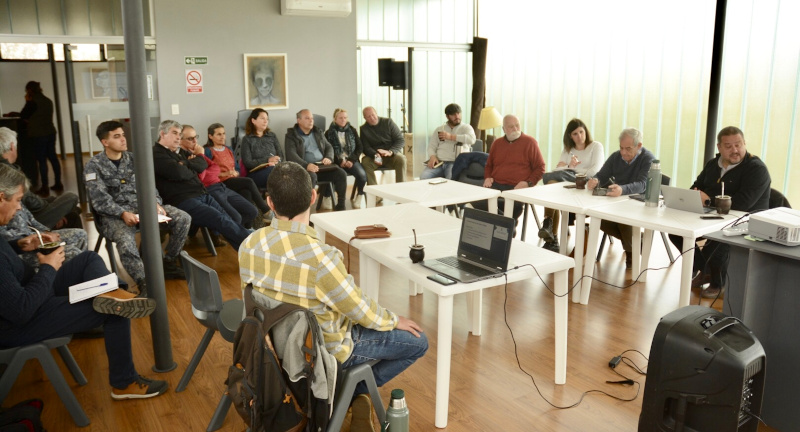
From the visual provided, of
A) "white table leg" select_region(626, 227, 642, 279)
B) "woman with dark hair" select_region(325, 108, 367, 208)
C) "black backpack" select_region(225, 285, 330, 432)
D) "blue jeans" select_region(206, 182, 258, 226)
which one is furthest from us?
"woman with dark hair" select_region(325, 108, 367, 208)

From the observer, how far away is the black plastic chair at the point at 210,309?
307cm

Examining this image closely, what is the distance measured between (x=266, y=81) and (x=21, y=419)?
20.7 ft

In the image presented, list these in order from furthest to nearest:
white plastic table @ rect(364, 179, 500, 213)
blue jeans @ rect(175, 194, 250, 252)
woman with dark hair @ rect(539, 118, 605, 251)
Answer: woman with dark hair @ rect(539, 118, 605, 251) < blue jeans @ rect(175, 194, 250, 252) < white plastic table @ rect(364, 179, 500, 213)

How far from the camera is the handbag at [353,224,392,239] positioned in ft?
12.4

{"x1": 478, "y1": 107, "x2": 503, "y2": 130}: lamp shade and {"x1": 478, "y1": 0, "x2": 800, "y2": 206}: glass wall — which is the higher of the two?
{"x1": 478, "y1": 0, "x2": 800, "y2": 206}: glass wall

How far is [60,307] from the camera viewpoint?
308 cm

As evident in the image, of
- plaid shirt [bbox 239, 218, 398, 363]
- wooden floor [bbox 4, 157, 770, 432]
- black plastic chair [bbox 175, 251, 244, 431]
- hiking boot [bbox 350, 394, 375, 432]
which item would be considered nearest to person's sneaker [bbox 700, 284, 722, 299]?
wooden floor [bbox 4, 157, 770, 432]

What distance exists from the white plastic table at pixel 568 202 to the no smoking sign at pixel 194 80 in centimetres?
458

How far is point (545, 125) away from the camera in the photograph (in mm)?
8898

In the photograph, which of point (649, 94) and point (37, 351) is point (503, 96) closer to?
point (649, 94)

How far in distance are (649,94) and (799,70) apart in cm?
165

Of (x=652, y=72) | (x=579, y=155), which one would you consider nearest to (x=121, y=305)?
(x=579, y=155)

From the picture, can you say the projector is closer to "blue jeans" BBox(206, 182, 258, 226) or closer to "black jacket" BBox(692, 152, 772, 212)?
"black jacket" BBox(692, 152, 772, 212)

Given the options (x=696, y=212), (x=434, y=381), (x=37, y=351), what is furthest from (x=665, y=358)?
(x=37, y=351)
